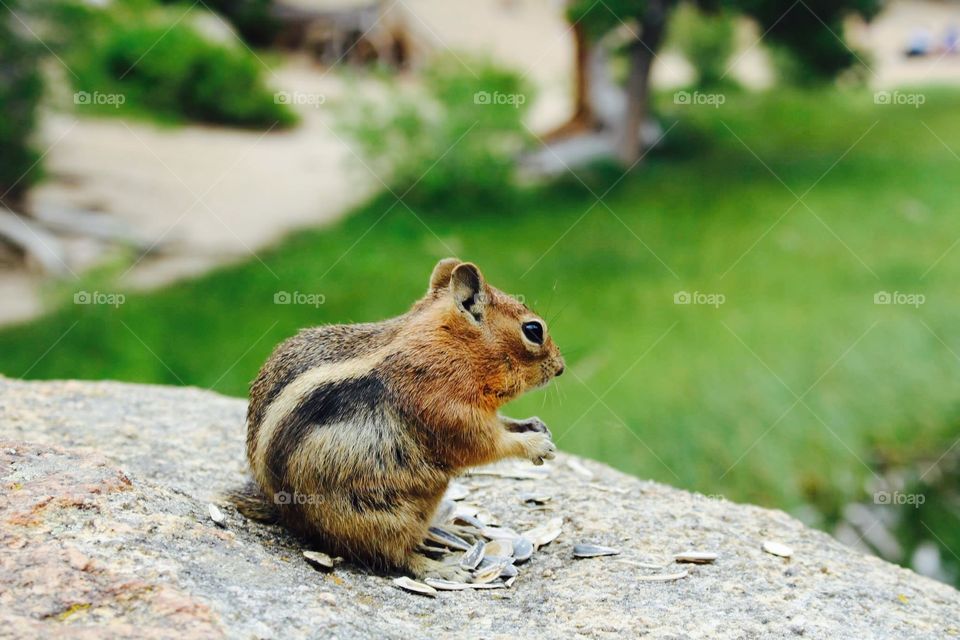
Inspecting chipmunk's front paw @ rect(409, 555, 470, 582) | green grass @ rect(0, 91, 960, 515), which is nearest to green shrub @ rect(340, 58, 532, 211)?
green grass @ rect(0, 91, 960, 515)

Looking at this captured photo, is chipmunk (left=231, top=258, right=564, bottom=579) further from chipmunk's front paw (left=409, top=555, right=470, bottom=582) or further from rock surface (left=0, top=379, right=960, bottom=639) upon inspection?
rock surface (left=0, top=379, right=960, bottom=639)

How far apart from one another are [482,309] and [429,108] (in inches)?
247

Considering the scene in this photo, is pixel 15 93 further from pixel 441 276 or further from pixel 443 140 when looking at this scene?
pixel 441 276

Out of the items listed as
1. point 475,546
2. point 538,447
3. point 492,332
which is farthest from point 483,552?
point 492,332

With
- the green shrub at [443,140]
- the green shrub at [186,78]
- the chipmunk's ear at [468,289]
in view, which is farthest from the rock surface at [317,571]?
the green shrub at [186,78]

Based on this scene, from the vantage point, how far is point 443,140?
8.73 meters

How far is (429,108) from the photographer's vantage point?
8.98m

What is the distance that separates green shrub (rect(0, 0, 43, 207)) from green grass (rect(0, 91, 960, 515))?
150 centimetres

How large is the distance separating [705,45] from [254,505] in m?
9.18

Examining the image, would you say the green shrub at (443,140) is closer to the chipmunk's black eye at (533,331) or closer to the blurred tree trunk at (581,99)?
the blurred tree trunk at (581,99)

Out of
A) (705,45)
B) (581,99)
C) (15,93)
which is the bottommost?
(15,93)

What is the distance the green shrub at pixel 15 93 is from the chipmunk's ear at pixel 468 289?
6.09m

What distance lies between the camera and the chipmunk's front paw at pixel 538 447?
9.87 ft

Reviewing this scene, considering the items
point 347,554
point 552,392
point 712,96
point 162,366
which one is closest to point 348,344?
point 347,554
